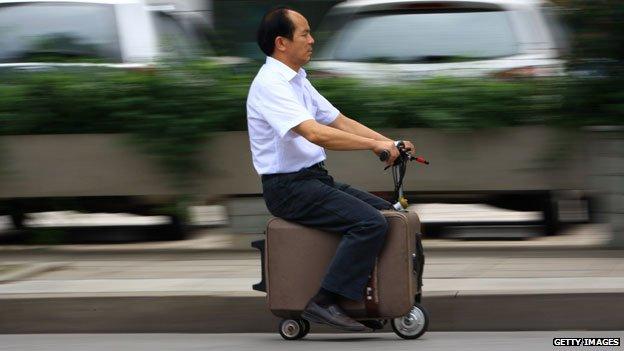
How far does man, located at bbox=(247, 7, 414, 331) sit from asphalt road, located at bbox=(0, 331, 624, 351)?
0.89ft

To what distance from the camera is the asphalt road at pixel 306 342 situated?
6188 mm

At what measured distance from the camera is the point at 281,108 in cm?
597

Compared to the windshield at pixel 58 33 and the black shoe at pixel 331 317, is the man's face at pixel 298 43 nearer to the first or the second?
the black shoe at pixel 331 317

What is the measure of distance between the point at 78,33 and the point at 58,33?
0.15 m

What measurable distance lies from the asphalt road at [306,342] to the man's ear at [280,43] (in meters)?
1.40

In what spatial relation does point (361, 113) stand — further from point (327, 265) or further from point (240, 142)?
point (327, 265)

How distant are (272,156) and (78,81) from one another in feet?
9.71

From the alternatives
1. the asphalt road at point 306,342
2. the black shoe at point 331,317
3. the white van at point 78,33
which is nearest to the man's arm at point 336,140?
the black shoe at point 331,317

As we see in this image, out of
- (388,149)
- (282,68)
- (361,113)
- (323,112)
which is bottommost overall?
(361,113)

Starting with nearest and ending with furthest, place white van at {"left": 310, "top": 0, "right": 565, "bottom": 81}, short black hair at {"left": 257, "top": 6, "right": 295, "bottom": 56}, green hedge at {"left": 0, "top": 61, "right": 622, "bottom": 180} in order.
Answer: short black hair at {"left": 257, "top": 6, "right": 295, "bottom": 56}, green hedge at {"left": 0, "top": 61, "right": 622, "bottom": 180}, white van at {"left": 310, "top": 0, "right": 565, "bottom": 81}

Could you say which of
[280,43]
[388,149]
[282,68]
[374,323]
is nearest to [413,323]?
[374,323]

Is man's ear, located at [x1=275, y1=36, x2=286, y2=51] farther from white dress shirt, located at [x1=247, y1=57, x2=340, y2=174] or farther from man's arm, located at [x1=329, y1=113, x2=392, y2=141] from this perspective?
A: man's arm, located at [x1=329, y1=113, x2=392, y2=141]

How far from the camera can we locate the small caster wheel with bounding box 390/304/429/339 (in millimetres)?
6309

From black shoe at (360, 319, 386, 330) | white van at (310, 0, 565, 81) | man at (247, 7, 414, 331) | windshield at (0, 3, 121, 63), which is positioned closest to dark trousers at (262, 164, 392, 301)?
man at (247, 7, 414, 331)
